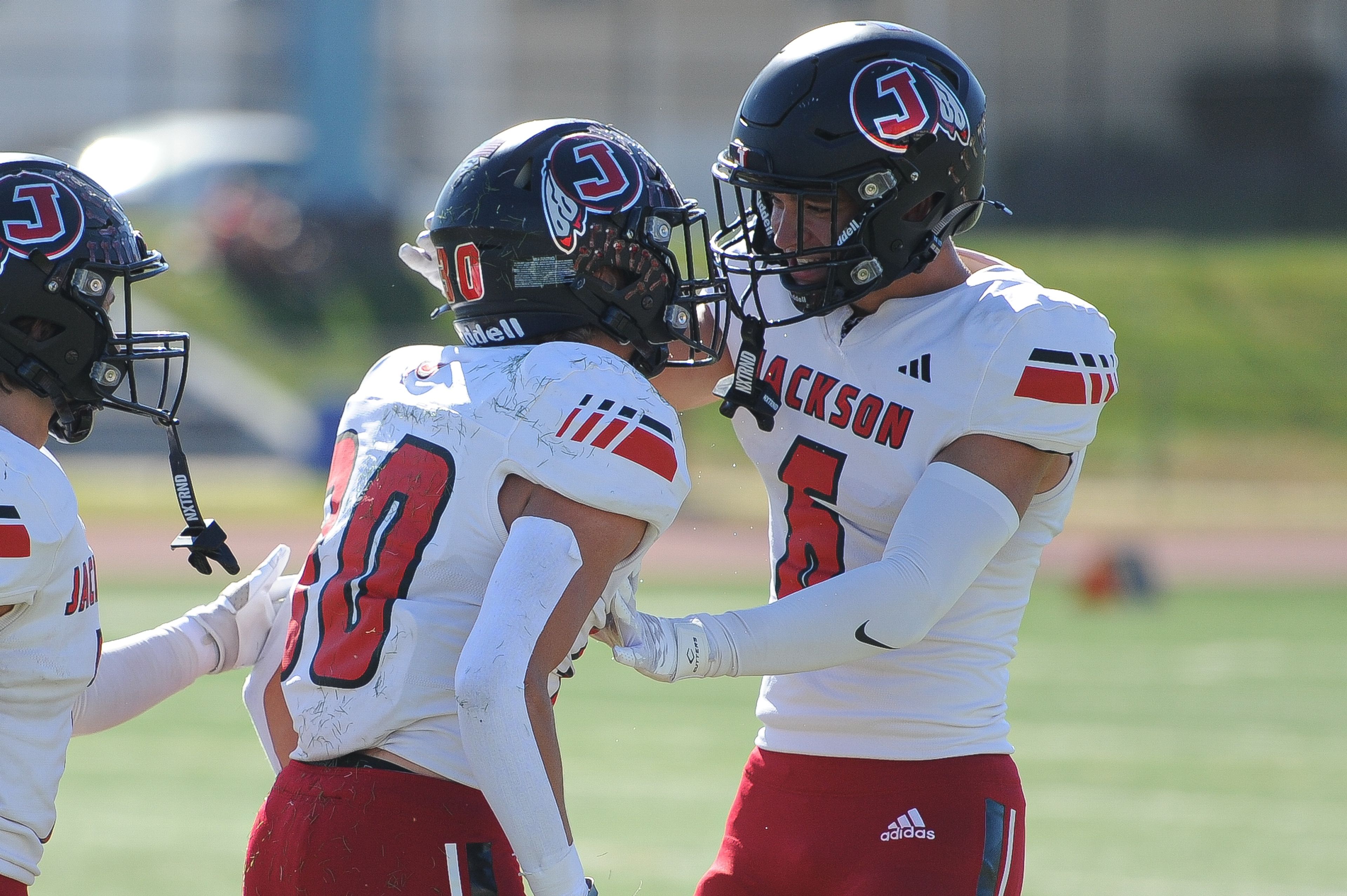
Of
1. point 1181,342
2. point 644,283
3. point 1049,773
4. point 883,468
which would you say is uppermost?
point 644,283

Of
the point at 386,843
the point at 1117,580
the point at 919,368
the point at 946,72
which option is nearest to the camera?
the point at 386,843

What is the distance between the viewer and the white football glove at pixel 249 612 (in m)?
3.09

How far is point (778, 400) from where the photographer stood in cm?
315

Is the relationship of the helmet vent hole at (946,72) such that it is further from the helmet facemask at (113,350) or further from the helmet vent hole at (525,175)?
the helmet facemask at (113,350)

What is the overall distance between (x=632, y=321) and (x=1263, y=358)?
18.1 meters

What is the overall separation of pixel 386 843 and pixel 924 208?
1614 millimetres

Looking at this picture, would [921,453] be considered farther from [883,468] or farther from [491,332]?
[491,332]

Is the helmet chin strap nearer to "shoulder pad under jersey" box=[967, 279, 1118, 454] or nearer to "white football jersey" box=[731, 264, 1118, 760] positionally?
"white football jersey" box=[731, 264, 1118, 760]

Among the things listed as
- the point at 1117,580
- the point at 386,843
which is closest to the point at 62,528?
the point at 386,843

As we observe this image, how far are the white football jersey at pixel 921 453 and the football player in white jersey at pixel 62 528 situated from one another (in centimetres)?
103

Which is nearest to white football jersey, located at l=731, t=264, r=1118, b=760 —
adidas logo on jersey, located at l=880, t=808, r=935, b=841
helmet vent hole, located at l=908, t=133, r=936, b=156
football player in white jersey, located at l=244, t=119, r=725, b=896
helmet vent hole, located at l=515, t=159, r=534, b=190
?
adidas logo on jersey, located at l=880, t=808, r=935, b=841

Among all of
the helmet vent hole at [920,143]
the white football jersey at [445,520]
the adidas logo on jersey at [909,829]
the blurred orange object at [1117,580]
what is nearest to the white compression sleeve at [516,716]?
the white football jersey at [445,520]

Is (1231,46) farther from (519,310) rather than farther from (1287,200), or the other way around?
(519,310)

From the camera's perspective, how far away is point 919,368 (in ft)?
9.81
